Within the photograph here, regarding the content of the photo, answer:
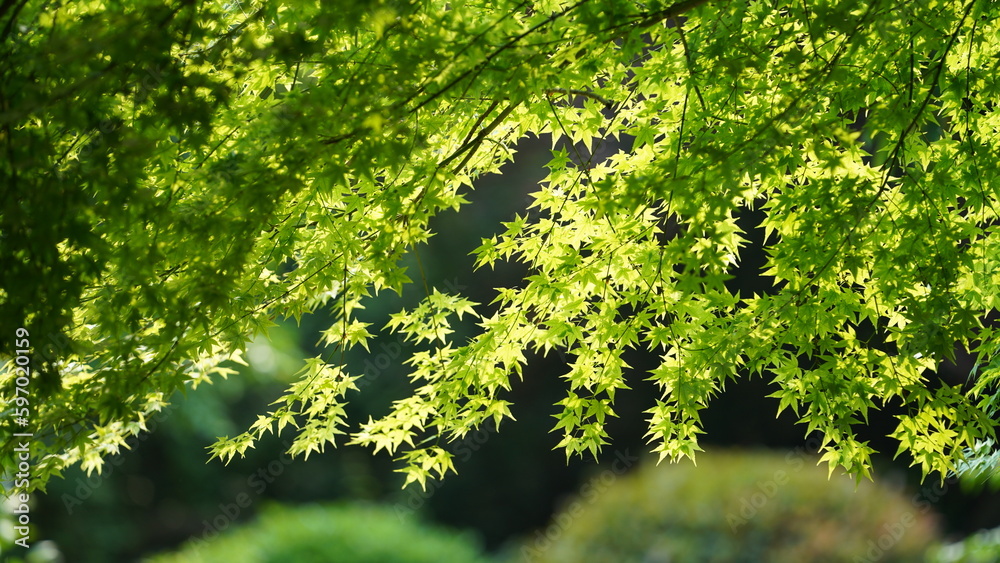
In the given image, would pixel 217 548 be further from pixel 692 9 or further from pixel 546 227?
pixel 692 9

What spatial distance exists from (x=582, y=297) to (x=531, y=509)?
7794 mm

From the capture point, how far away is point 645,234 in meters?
2.27

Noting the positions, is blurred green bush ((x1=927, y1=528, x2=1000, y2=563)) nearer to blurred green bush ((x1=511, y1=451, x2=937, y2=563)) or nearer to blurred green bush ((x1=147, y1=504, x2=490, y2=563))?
blurred green bush ((x1=511, y1=451, x2=937, y2=563))

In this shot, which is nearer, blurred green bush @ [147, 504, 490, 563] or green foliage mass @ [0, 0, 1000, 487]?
green foliage mass @ [0, 0, 1000, 487]

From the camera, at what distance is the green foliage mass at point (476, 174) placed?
162 centimetres

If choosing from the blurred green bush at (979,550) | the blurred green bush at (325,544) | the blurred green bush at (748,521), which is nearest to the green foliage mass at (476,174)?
the blurred green bush at (979,550)

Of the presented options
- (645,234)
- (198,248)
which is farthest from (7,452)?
(645,234)

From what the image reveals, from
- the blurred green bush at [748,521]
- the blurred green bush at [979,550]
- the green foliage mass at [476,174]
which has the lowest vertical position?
the blurred green bush at [748,521]

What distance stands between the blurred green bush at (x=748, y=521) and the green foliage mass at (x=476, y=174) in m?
2.99

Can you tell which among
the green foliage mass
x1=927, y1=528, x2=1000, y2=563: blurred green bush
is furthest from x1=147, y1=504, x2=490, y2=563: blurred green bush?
x1=927, y1=528, x2=1000, y2=563: blurred green bush

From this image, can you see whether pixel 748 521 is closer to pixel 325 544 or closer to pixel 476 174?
pixel 325 544

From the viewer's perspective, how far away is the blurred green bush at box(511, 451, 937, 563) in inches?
200

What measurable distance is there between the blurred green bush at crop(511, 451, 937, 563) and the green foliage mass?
2.99 metres

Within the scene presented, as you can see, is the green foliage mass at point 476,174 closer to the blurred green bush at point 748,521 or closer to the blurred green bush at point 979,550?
the blurred green bush at point 979,550
